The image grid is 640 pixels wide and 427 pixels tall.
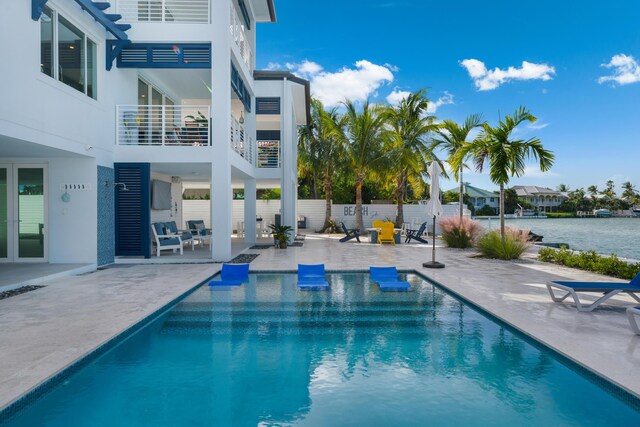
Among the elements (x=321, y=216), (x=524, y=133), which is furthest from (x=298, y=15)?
(x=524, y=133)

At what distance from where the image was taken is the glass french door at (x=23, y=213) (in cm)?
1021

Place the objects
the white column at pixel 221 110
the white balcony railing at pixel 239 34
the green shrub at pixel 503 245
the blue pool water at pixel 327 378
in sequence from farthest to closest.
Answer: the white balcony railing at pixel 239 34
the green shrub at pixel 503 245
the white column at pixel 221 110
the blue pool water at pixel 327 378

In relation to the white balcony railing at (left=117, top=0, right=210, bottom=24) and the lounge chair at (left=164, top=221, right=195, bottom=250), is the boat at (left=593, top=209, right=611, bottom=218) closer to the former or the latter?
the lounge chair at (left=164, top=221, right=195, bottom=250)

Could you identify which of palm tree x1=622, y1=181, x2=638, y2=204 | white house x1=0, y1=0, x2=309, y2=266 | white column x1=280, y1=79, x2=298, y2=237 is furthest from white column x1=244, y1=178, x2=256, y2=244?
palm tree x1=622, y1=181, x2=638, y2=204

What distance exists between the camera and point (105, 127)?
10.8 m

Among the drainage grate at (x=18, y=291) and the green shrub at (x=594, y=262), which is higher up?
the green shrub at (x=594, y=262)

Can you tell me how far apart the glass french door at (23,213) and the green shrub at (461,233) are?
13049mm

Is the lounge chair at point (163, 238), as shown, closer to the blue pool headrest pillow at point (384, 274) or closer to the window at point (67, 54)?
the window at point (67, 54)

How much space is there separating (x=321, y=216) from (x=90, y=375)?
22.3 m

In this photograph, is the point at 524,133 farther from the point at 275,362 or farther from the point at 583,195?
the point at 583,195

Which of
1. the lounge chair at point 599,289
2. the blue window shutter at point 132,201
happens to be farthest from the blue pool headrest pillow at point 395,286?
the blue window shutter at point 132,201

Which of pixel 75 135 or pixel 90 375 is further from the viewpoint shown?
pixel 75 135

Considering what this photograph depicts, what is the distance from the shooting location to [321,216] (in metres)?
26.3

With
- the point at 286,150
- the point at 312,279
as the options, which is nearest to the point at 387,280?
the point at 312,279
